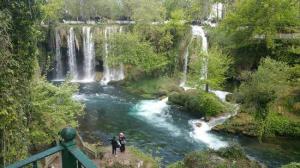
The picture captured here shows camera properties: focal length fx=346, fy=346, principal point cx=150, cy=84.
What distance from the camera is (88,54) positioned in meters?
43.2

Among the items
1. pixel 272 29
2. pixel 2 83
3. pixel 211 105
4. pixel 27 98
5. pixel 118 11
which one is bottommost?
pixel 211 105

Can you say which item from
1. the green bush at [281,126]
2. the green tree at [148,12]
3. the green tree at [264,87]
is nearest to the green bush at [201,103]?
the green tree at [264,87]

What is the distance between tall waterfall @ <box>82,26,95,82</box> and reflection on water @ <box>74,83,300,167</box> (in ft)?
32.4

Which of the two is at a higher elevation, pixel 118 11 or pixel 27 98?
pixel 118 11

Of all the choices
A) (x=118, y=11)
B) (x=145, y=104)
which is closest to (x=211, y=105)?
(x=145, y=104)

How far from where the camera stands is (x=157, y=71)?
40.1 m

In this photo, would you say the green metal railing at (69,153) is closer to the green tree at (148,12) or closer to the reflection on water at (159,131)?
the reflection on water at (159,131)

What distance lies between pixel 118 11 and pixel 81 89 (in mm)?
19699

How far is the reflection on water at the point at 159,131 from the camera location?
21.3 meters

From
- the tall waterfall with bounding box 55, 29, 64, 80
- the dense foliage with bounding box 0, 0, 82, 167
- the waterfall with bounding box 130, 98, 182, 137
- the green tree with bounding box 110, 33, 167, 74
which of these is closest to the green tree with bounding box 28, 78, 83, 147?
the dense foliage with bounding box 0, 0, 82, 167

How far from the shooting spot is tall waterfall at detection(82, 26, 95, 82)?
42812mm

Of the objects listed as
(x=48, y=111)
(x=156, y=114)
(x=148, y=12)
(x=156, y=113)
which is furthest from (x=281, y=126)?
(x=148, y=12)

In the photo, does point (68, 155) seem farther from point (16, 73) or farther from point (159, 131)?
point (159, 131)

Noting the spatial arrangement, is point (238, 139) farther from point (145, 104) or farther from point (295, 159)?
point (145, 104)
